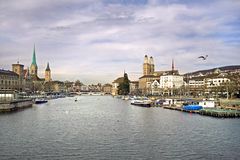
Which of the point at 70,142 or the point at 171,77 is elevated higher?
the point at 171,77

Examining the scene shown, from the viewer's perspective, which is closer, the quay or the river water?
the river water

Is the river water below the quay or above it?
below

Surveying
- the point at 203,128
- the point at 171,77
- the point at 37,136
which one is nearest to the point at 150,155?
the point at 37,136

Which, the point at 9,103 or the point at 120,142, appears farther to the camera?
the point at 9,103

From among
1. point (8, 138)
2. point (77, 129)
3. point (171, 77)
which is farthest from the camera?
point (171, 77)

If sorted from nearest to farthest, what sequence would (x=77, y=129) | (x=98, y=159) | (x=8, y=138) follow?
1. (x=98, y=159)
2. (x=8, y=138)
3. (x=77, y=129)

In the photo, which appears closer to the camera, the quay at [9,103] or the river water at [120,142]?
the river water at [120,142]

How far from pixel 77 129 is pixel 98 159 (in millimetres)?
13647

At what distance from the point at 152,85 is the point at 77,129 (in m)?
145

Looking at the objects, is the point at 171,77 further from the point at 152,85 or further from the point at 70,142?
the point at 70,142

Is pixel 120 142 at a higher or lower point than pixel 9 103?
lower

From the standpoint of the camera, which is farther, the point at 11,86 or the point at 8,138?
the point at 11,86

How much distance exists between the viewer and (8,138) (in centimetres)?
2905

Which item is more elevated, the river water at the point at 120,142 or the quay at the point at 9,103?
the quay at the point at 9,103
